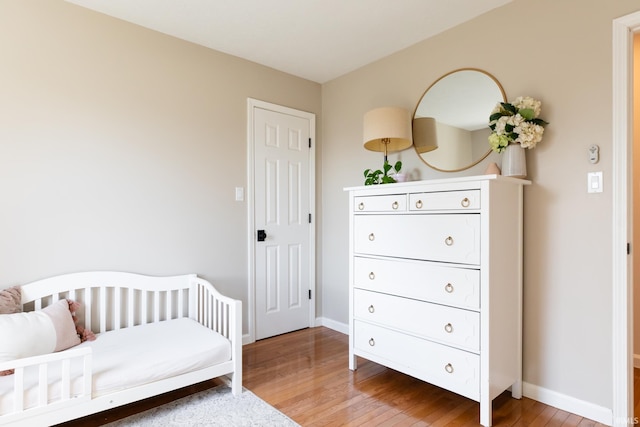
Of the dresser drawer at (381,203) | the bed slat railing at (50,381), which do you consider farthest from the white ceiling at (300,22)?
the bed slat railing at (50,381)

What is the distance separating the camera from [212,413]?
6.54ft

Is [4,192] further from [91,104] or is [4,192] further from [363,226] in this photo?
Result: [363,226]

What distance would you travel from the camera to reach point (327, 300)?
11.7ft

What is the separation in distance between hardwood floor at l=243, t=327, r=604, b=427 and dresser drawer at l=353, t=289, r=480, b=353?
1.35 feet

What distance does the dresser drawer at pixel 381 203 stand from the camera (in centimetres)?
224

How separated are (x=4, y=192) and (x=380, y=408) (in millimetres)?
2537

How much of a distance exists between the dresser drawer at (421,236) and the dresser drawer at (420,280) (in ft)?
0.19

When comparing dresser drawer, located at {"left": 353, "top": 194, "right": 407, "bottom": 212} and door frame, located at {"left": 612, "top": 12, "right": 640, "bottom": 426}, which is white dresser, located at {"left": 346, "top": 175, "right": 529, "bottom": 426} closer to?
dresser drawer, located at {"left": 353, "top": 194, "right": 407, "bottom": 212}

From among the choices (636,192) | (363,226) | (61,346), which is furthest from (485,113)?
(61,346)

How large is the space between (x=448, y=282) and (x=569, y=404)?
0.98 m

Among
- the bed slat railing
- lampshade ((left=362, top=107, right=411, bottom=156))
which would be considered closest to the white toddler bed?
the bed slat railing

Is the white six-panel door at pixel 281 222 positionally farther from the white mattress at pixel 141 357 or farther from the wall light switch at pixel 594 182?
the wall light switch at pixel 594 182

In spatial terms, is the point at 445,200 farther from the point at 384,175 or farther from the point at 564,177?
the point at 384,175

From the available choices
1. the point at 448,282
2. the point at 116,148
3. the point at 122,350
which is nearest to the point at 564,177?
the point at 448,282
